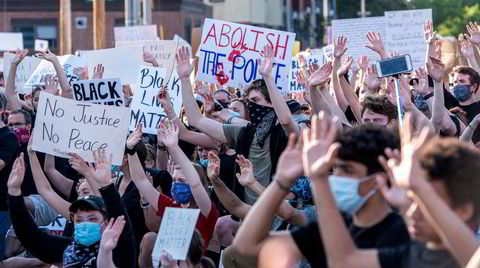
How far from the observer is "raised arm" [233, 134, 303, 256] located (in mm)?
4852

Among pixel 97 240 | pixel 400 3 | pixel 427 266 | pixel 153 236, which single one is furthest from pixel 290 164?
pixel 400 3

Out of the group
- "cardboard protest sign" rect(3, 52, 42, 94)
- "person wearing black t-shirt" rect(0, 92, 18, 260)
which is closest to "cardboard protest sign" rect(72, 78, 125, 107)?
"person wearing black t-shirt" rect(0, 92, 18, 260)

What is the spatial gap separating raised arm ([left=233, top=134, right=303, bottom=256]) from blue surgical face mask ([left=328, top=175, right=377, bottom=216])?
205 mm

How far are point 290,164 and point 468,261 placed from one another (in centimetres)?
80

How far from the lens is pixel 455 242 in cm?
438

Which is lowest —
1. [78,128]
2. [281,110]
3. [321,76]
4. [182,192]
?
[182,192]

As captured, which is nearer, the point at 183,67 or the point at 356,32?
the point at 183,67

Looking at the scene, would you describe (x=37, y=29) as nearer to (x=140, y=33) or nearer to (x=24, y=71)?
(x=140, y=33)

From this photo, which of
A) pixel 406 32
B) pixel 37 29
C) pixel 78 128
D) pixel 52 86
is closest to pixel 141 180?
pixel 78 128

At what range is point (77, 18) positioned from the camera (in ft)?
167

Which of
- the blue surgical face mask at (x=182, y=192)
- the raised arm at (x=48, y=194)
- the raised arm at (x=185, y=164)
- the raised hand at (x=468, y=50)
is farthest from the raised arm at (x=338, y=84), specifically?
the raised arm at (x=48, y=194)

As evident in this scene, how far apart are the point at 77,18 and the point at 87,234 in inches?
1742

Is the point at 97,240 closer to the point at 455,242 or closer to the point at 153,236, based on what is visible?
the point at 153,236

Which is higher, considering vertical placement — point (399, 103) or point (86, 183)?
point (399, 103)
